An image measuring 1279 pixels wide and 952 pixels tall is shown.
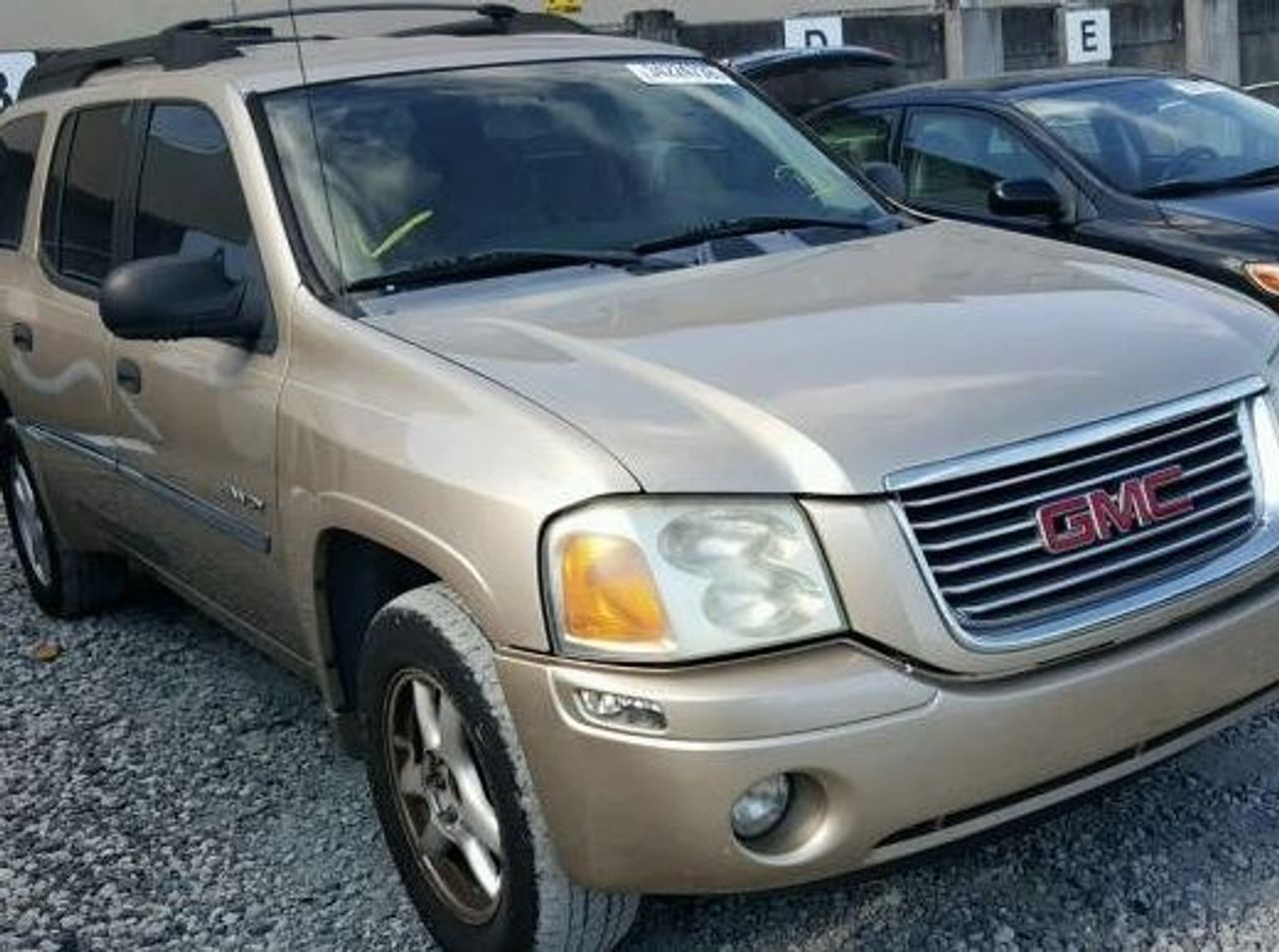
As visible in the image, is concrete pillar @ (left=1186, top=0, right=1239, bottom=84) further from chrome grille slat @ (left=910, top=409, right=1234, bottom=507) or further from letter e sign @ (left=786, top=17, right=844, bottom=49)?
chrome grille slat @ (left=910, top=409, right=1234, bottom=507)

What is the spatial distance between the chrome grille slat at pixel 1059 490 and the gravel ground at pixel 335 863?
560 millimetres

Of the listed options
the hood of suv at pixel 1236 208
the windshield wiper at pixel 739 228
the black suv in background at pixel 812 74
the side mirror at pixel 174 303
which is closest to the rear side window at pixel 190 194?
the side mirror at pixel 174 303

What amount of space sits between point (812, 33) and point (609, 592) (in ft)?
45.6

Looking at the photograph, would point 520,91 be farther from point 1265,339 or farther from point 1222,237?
point 1222,237

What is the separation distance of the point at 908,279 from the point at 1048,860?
123 centimetres

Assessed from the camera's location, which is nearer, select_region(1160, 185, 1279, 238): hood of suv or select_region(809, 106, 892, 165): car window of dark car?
select_region(1160, 185, 1279, 238): hood of suv

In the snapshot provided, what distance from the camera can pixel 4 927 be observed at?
11.1ft

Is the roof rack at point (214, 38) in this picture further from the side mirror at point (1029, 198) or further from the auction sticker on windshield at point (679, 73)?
the side mirror at point (1029, 198)

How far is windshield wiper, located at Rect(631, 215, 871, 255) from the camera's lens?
369 cm

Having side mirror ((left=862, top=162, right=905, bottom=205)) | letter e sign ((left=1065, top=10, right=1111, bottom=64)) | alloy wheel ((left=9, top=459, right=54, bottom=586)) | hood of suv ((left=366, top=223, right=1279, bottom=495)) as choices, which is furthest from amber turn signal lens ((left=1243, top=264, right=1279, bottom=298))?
letter e sign ((left=1065, top=10, right=1111, bottom=64))

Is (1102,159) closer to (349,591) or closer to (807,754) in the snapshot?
(349,591)

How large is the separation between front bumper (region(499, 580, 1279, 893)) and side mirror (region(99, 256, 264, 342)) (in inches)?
49.1

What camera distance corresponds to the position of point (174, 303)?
11.2 ft

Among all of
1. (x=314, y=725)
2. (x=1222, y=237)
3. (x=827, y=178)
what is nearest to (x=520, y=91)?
(x=827, y=178)
